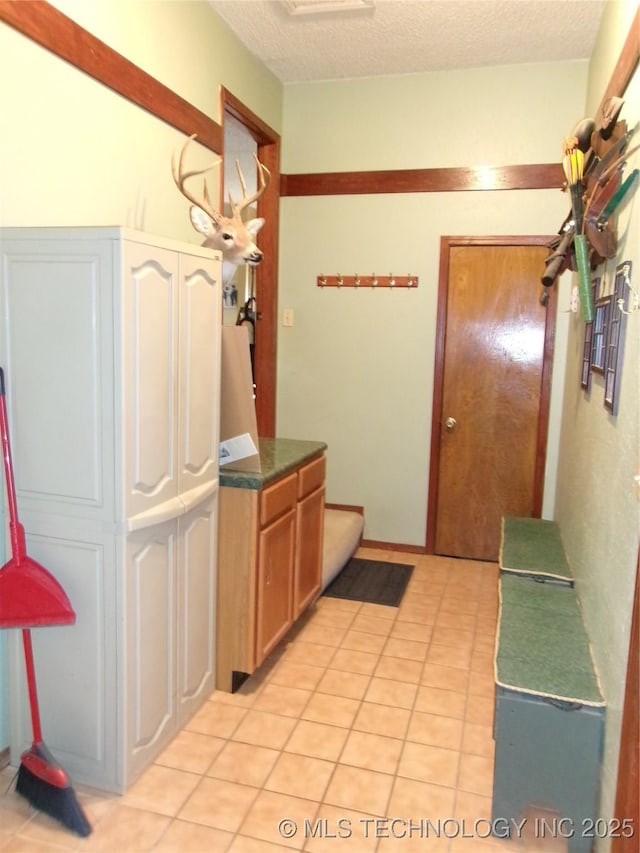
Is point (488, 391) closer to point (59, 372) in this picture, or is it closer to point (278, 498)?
point (278, 498)

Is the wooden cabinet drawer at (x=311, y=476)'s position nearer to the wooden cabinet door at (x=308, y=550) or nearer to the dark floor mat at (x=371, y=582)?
the wooden cabinet door at (x=308, y=550)

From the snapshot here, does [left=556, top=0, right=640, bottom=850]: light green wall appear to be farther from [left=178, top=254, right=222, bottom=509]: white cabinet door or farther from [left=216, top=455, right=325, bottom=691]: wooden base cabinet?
[left=178, top=254, right=222, bottom=509]: white cabinet door

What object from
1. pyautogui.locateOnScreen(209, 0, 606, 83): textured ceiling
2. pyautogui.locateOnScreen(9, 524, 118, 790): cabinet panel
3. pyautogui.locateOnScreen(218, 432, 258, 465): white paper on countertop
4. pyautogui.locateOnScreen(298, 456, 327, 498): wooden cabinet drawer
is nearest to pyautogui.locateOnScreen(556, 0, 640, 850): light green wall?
pyautogui.locateOnScreen(209, 0, 606, 83): textured ceiling

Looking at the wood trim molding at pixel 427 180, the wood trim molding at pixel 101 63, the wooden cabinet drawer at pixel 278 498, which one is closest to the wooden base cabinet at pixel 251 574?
the wooden cabinet drawer at pixel 278 498

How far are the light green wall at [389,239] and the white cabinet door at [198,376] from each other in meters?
2.12

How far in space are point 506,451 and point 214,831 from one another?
2995mm

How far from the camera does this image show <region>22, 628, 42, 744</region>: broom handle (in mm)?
1962

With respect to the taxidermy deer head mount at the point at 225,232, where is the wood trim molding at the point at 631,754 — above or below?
below

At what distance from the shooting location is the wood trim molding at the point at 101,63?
6.93 feet

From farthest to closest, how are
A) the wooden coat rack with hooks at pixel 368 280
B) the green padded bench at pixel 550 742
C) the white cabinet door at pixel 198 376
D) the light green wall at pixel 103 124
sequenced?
the wooden coat rack with hooks at pixel 368 280
the white cabinet door at pixel 198 376
the light green wall at pixel 103 124
the green padded bench at pixel 550 742

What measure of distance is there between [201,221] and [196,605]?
5.14 ft

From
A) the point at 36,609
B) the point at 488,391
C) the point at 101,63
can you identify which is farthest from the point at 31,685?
the point at 488,391

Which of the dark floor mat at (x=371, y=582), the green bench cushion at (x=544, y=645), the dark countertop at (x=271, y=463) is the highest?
the dark countertop at (x=271, y=463)

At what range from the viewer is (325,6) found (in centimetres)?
328
